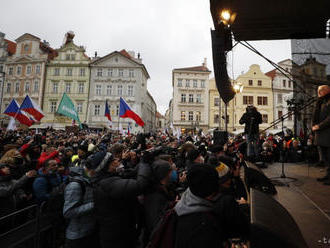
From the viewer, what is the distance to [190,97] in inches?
1725

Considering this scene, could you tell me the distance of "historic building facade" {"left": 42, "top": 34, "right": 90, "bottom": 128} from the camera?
3753 centimetres

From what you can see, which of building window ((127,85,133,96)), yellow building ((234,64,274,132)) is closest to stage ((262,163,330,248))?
yellow building ((234,64,274,132))

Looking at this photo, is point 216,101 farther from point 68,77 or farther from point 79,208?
point 79,208

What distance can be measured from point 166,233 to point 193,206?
0.31 meters

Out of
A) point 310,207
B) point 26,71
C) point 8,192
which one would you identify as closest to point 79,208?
point 8,192

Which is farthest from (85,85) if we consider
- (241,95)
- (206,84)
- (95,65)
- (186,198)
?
(186,198)

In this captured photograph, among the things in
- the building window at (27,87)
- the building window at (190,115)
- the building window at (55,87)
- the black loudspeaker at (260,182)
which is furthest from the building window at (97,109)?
the black loudspeaker at (260,182)

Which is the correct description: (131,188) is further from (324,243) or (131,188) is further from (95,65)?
(95,65)

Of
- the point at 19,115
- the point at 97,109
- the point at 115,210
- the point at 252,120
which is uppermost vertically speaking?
the point at 97,109

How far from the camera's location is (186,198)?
4.99 feet

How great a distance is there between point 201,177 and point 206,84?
145 feet

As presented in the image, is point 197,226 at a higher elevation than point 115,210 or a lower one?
higher

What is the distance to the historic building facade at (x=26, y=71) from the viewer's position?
37000 mm

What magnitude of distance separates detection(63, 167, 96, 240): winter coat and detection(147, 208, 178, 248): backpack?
142cm
